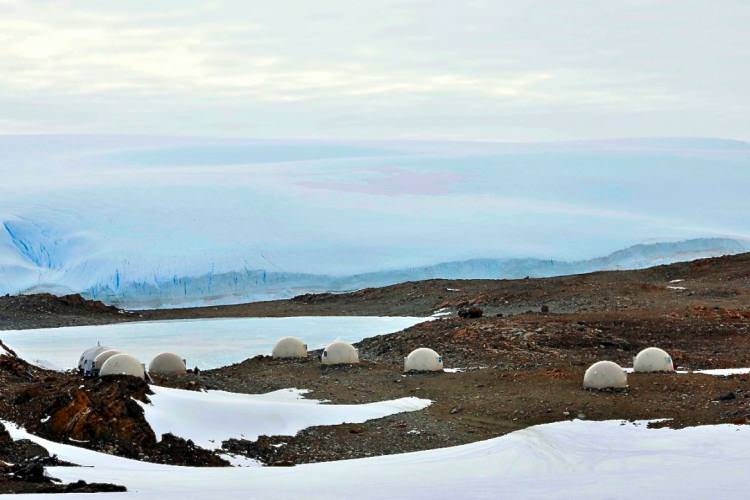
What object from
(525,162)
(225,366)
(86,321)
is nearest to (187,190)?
(86,321)

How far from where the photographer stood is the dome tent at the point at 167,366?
19364 millimetres

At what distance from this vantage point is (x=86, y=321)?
32094mm

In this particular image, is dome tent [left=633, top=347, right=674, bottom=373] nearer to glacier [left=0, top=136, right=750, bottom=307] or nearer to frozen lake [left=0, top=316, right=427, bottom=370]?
frozen lake [left=0, top=316, right=427, bottom=370]

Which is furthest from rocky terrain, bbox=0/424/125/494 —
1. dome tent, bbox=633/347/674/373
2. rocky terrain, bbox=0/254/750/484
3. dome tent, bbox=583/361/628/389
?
dome tent, bbox=633/347/674/373

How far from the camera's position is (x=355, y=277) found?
37812 millimetres

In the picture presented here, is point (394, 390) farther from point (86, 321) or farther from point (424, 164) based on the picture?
point (424, 164)

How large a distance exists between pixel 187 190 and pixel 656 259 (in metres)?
17.5

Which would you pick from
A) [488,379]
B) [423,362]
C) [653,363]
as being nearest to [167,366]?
[423,362]

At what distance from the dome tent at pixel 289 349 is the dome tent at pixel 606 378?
6.58m

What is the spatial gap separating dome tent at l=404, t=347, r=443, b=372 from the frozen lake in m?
4.89

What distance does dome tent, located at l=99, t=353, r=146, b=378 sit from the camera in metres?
16.7

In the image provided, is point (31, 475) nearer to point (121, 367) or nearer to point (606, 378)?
point (121, 367)

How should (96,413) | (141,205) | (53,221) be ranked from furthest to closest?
(141,205)
(53,221)
(96,413)

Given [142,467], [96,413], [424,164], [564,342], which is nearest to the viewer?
[142,467]
